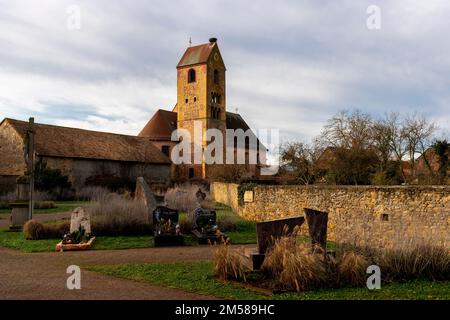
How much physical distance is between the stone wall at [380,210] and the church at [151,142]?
958 inches

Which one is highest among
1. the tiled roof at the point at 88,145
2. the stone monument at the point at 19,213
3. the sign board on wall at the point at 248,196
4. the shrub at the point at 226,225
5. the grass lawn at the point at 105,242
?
the tiled roof at the point at 88,145

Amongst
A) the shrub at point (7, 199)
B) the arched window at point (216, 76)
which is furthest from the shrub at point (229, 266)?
the arched window at point (216, 76)

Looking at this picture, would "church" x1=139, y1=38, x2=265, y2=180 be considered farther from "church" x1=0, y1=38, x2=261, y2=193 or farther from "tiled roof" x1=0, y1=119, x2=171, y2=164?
"tiled roof" x1=0, y1=119, x2=171, y2=164

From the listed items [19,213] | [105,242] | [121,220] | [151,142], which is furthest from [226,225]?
[151,142]

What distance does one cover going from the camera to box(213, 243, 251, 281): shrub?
8266 millimetres

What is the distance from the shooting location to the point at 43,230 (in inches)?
572

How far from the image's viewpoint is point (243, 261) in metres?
8.68

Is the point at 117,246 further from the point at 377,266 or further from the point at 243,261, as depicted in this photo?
the point at 377,266

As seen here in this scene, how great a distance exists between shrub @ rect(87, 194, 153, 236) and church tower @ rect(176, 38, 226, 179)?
37606 millimetres

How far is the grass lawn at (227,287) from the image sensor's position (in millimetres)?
6973

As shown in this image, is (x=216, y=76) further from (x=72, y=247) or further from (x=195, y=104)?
(x=72, y=247)

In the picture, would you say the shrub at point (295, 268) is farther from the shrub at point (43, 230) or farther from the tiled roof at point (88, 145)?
the tiled roof at point (88, 145)
